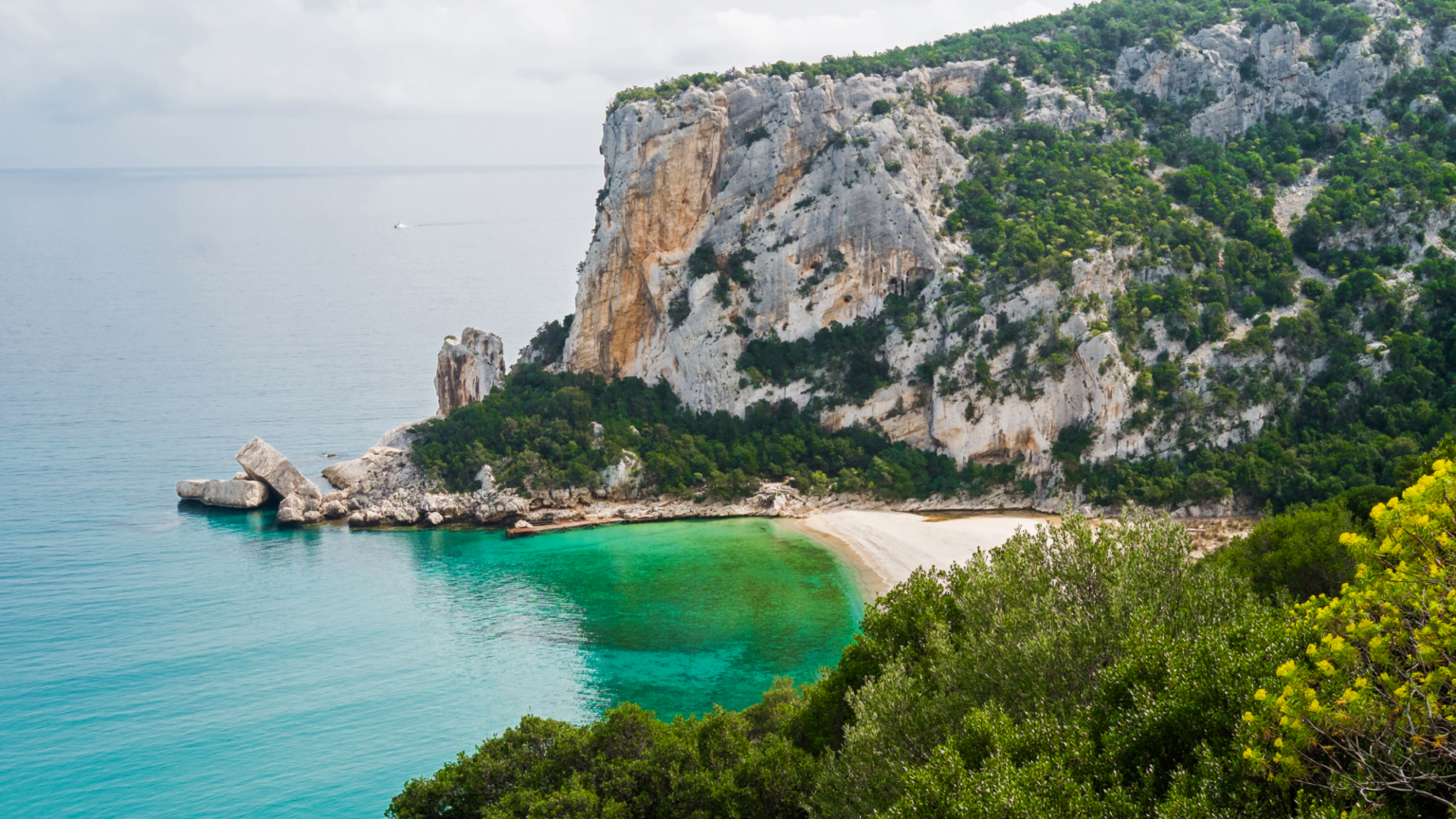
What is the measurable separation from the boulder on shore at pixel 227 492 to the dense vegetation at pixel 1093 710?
1430 inches

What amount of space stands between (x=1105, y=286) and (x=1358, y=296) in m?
10.3

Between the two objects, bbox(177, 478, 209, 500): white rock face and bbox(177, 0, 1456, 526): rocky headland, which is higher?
bbox(177, 0, 1456, 526): rocky headland

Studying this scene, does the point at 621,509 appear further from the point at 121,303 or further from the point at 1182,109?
the point at 121,303

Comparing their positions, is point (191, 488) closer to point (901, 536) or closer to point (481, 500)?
point (481, 500)

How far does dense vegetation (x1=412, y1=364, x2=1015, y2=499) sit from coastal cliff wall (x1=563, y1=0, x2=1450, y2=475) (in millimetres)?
1131

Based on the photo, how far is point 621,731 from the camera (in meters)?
17.5

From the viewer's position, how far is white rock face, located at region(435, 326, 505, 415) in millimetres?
56906

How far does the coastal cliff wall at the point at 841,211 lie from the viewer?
46.8 m

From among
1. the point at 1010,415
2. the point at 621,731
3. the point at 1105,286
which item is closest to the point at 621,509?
the point at 1010,415

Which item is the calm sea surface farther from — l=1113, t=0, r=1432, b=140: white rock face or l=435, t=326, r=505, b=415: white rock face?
l=1113, t=0, r=1432, b=140: white rock face

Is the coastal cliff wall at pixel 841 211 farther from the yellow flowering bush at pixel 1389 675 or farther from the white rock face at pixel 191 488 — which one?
the yellow flowering bush at pixel 1389 675

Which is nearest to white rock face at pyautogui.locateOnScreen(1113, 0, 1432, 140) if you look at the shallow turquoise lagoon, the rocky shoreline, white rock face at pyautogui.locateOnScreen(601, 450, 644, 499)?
the rocky shoreline

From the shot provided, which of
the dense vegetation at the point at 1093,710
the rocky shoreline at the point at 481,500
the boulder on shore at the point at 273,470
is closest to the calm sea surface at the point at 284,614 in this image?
the rocky shoreline at the point at 481,500

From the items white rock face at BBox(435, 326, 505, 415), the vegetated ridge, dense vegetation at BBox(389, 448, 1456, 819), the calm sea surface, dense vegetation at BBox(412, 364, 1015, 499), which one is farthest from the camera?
white rock face at BBox(435, 326, 505, 415)
